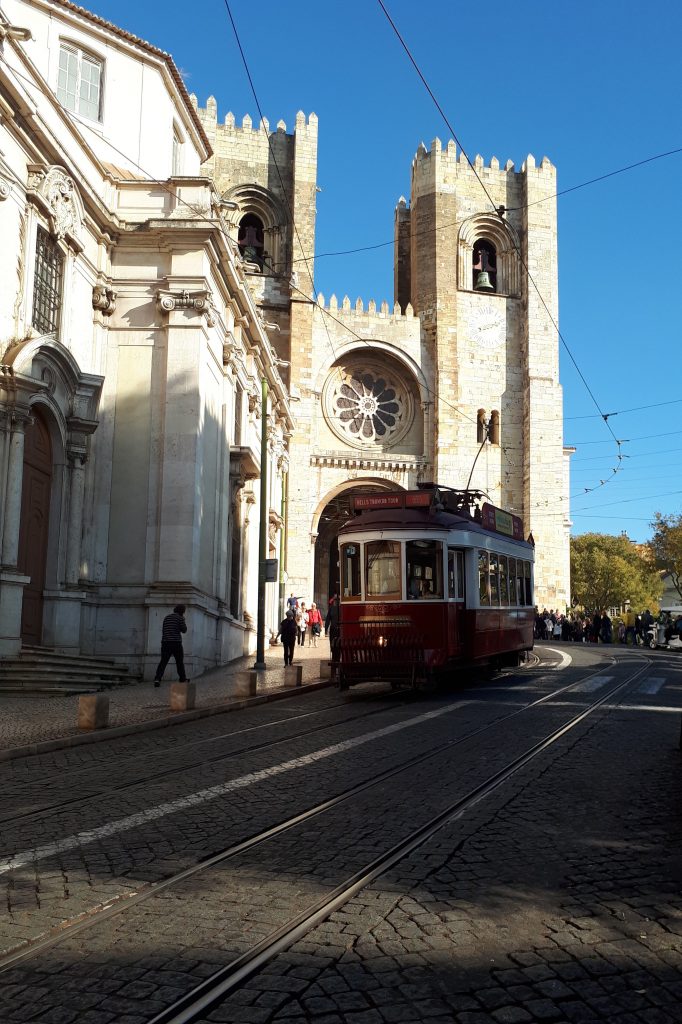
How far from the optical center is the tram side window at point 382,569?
52.5 ft

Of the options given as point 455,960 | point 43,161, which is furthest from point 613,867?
point 43,161

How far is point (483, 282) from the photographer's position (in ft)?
157

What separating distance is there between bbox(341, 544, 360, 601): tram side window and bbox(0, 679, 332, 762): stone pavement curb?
1951 mm

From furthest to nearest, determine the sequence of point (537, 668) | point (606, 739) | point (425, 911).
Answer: point (537, 668) → point (606, 739) → point (425, 911)

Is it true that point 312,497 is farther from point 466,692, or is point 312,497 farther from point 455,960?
point 455,960

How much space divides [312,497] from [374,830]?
39.8 m

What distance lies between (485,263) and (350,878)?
48.9m

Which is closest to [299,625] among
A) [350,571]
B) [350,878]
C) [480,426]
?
[350,571]

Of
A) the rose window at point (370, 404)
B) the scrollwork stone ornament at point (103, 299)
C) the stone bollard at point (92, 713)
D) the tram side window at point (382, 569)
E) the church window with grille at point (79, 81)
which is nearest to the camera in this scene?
the stone bollard at point (92, 713)

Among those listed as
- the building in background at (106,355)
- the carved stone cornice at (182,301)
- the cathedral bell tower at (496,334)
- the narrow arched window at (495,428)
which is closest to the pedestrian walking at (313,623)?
the building in background at (106,355)

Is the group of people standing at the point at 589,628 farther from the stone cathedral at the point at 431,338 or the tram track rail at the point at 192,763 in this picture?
the tram track rail at the point at 192,763

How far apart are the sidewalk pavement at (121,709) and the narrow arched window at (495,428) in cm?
2935

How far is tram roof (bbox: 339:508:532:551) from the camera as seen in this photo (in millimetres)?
16078

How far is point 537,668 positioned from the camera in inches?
867
